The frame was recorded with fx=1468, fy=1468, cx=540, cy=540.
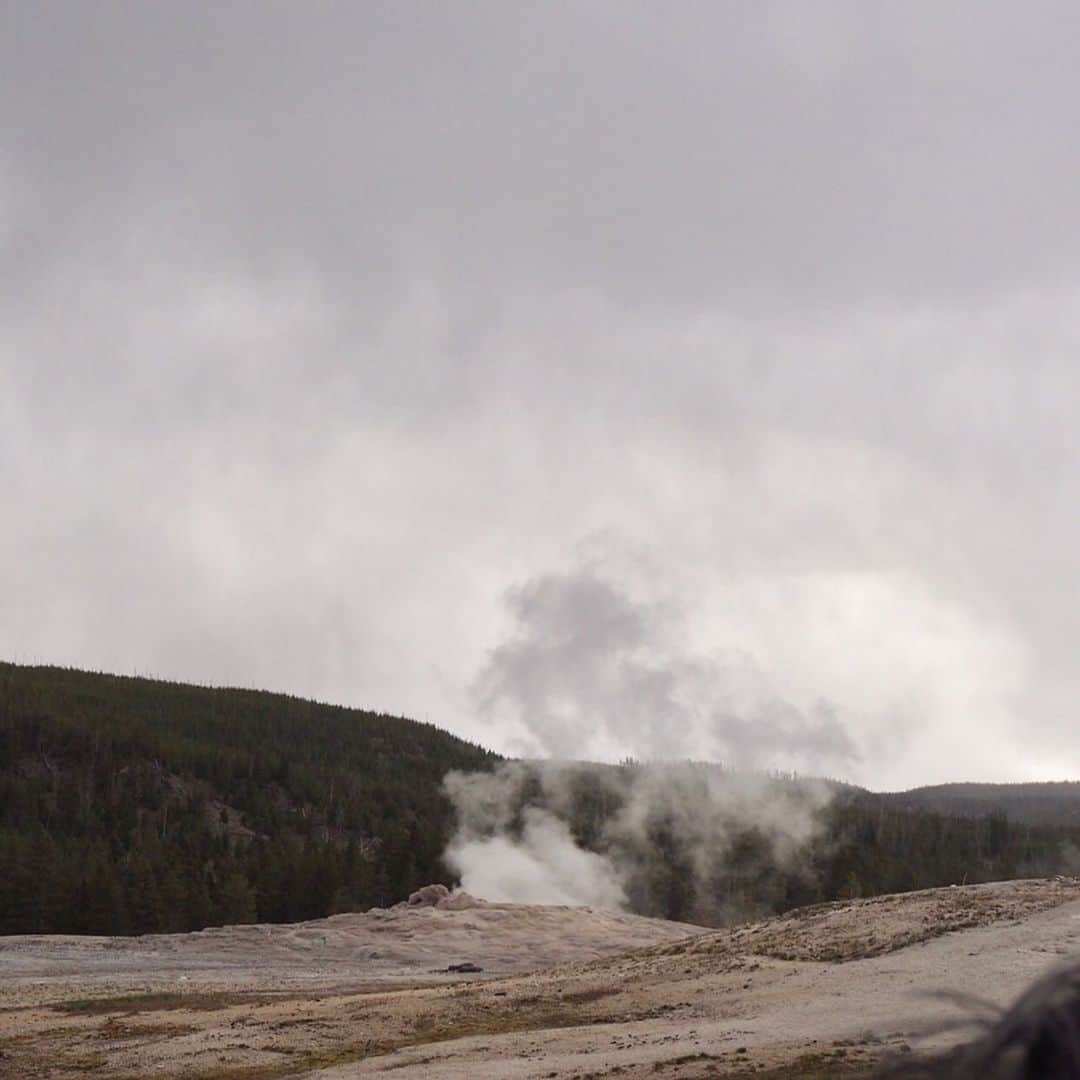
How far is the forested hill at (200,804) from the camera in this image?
80375mm

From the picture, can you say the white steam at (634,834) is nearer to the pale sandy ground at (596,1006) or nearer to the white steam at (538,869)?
the white steam at (538,869)

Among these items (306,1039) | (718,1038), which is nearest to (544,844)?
(306,1039)

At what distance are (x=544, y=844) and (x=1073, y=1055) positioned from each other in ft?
295

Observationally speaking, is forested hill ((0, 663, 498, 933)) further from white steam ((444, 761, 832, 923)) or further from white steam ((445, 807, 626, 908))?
white steam ((444, 761, 832, 923))

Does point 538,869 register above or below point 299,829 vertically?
below

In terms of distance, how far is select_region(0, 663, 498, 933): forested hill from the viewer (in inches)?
3164

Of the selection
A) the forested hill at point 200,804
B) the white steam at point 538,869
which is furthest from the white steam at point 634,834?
the forested hill at point 200,804

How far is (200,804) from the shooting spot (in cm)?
11994

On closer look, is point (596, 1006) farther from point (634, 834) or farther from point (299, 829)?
point (299, 829)

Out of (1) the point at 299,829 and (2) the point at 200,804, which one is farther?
(2) the point at 200,804

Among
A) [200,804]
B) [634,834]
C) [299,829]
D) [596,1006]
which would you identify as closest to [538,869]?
[634,834]

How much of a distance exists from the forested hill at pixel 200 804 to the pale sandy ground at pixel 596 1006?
92.0 feet

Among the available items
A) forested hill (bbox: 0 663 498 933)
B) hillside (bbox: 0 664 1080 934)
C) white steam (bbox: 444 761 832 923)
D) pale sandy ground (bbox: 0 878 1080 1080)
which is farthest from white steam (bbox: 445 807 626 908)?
pale sandy ground (bbox: 0 878 1080 1080)

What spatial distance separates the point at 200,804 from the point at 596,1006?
90332 mm
